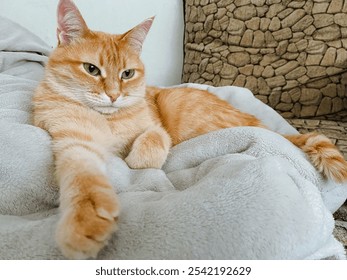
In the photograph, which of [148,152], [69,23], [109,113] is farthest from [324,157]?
[69,23]

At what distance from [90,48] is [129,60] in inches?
5.8

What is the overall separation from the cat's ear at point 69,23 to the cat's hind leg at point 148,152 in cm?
43

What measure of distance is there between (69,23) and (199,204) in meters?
0.85

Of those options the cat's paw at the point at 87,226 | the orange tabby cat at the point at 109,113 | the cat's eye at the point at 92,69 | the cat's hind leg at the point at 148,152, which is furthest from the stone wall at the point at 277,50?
the cat's paw at the point at 87,226

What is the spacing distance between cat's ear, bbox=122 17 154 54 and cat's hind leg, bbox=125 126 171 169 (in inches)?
14.6

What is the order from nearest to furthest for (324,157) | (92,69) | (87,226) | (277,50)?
1. (87,226)
2. (324,157)
3. (92,69)
4. (277,50)

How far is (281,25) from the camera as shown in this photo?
74.5 inches

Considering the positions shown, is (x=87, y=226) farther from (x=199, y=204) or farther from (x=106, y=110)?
(x=106, y=110)

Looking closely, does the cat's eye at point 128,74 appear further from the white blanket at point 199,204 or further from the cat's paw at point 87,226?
the cat's paw at point 87,226

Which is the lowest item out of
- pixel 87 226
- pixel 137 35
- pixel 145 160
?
pixel 145 160

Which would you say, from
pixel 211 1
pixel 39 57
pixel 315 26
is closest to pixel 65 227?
pixel 39 57

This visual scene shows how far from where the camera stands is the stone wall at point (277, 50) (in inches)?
69.0

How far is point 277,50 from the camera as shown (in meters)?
1.90

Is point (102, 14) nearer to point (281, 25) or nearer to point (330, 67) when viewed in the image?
point (281, 25)
